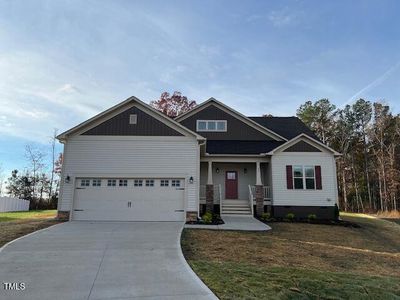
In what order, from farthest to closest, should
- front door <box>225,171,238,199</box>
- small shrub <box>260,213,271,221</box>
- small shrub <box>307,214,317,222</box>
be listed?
1. front door <box>225,171,238,199</box>
2. small shrub <box>307,214,317,222</box>
3. small shrub <box>260,213,271,221</box>

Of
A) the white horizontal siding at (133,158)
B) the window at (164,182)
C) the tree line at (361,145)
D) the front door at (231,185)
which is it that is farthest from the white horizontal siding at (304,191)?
the tree line at (361,145)

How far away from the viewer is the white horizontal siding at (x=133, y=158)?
47.1ft

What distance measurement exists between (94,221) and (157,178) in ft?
10.9

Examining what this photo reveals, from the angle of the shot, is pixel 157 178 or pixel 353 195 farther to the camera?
pixel 353 195

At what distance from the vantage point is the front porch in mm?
17219

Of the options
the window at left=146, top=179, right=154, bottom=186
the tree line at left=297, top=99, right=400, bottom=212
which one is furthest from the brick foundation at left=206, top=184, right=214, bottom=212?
the tree line at left=297, top=99, right=400, bottom=212

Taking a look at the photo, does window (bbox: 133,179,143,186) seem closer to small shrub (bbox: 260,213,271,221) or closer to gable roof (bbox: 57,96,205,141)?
gable roof (bbox: 57,96,205,141)

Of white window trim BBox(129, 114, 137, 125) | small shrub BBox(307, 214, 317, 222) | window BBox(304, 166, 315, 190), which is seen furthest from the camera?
window BBox(304, 166, 315, 190)

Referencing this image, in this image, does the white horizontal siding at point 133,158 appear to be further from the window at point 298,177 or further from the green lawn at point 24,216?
the window at point 298,177

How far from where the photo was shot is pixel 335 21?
13266 mm

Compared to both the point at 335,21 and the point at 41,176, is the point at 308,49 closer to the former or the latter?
the point at 335,21

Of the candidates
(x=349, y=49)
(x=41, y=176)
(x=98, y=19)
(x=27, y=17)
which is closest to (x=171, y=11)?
(x=98, y=19)

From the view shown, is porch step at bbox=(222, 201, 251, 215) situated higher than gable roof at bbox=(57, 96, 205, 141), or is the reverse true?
gable roof at bbox=(57, 96, 205, 141)

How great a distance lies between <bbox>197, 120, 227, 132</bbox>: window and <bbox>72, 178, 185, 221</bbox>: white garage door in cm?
664
